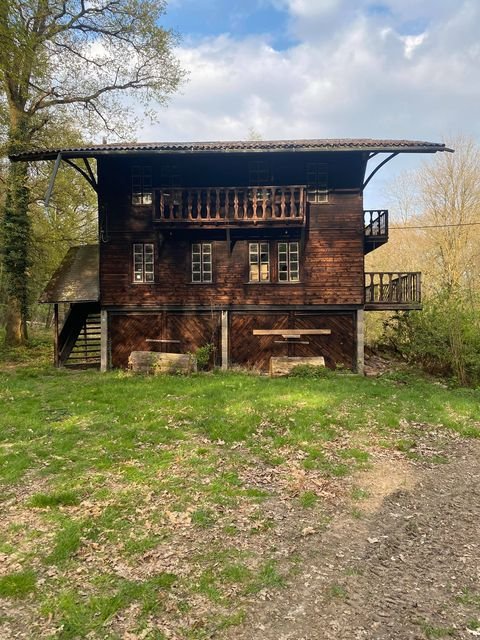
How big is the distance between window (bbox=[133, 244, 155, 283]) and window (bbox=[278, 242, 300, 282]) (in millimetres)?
5582

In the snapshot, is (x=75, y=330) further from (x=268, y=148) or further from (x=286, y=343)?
(x=268, y=148)

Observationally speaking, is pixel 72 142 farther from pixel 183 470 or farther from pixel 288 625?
pixel 288 625

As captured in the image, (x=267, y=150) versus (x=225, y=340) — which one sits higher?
(x=267, y=150)

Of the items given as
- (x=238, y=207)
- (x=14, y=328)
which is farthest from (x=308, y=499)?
(x=14, y=328)

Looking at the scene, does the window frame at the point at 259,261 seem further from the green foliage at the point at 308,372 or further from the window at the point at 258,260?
the green foliage at the point at 308,372

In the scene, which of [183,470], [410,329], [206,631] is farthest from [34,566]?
[410,329]

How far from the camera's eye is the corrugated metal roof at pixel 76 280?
17906 mm

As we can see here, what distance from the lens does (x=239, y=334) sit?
18.0m

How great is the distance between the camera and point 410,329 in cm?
1805

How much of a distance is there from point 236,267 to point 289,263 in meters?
2.27

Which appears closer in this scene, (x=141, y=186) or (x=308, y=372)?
(x=308, y=372)

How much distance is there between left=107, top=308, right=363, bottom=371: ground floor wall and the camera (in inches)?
699

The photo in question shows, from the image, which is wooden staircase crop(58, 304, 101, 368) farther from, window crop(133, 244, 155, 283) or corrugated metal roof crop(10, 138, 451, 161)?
corrugated metal roof crop(10, 138, 451, 161)

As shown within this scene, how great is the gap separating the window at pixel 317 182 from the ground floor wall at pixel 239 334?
190 inches
